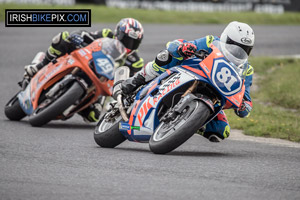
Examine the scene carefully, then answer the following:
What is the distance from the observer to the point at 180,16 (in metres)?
29.2

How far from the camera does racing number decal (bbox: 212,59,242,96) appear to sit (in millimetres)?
6992

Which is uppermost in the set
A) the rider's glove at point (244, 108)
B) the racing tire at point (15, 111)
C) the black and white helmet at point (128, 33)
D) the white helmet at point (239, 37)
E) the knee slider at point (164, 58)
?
the white helmet at point (239, 37)

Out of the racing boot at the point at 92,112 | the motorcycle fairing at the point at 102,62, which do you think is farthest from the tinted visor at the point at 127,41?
the racing boot at the point at 92,112

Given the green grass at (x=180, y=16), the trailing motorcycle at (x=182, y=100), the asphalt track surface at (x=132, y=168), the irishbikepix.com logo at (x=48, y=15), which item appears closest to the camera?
the asphalt track surface at (x=132, y=168)

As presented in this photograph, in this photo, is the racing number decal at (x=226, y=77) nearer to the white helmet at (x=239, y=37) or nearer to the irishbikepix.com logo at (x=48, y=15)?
the white helmet at (x=239, y=37)

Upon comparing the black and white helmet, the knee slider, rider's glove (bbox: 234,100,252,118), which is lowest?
rider's glove (bbox: 234,100,252,118)

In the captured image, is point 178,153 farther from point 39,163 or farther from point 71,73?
point 71,73

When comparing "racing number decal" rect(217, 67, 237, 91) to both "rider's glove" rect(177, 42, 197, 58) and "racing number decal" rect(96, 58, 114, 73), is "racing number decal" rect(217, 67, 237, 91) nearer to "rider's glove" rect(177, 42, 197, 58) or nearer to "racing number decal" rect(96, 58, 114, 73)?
"rider's glove" rect(177, 42, 197, 58)

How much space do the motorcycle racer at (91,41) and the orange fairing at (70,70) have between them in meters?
0.24

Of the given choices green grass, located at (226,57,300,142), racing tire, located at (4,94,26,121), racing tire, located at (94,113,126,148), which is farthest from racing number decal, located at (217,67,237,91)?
racing tire, located at (4,94,26,121)

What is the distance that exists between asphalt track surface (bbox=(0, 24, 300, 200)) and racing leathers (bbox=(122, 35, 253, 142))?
26 centimetres

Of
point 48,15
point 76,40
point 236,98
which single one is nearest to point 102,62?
point 76,40

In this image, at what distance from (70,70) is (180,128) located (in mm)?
3136

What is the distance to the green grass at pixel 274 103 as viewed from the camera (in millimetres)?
10211
